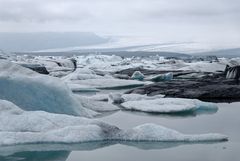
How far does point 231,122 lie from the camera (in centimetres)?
657

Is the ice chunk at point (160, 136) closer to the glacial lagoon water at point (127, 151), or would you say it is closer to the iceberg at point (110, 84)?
the glacial lagoon water at point (127, 151)

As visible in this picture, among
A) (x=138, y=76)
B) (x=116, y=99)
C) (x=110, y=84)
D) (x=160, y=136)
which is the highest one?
(x=160, y=136)

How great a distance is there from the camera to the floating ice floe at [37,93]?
6342mm

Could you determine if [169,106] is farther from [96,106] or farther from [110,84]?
[110,84]

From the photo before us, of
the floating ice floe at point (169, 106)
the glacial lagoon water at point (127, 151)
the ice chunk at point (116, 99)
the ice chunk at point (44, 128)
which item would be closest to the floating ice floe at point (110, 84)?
the ice chunk at point (116, 99)

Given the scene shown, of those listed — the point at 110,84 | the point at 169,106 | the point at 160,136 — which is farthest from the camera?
the point at 110,84

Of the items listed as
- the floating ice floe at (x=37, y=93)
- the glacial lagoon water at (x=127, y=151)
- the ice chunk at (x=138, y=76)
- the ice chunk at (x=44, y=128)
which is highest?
the floating ice floe at (x=37, y=93)

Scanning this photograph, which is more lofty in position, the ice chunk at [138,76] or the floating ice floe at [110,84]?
the floating ice floe at [110,84]

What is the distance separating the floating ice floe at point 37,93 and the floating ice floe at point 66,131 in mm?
754

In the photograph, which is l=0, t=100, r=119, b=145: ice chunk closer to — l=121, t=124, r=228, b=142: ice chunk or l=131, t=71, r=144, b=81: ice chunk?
l=121, t=124, r=228, b=142: ice chunk

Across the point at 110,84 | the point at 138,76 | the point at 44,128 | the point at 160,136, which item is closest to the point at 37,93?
the point at 44,128

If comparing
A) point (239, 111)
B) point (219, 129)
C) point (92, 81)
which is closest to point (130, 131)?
point (219, 129)

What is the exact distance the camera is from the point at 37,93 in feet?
21.1

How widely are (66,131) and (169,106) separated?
9.45 feet
